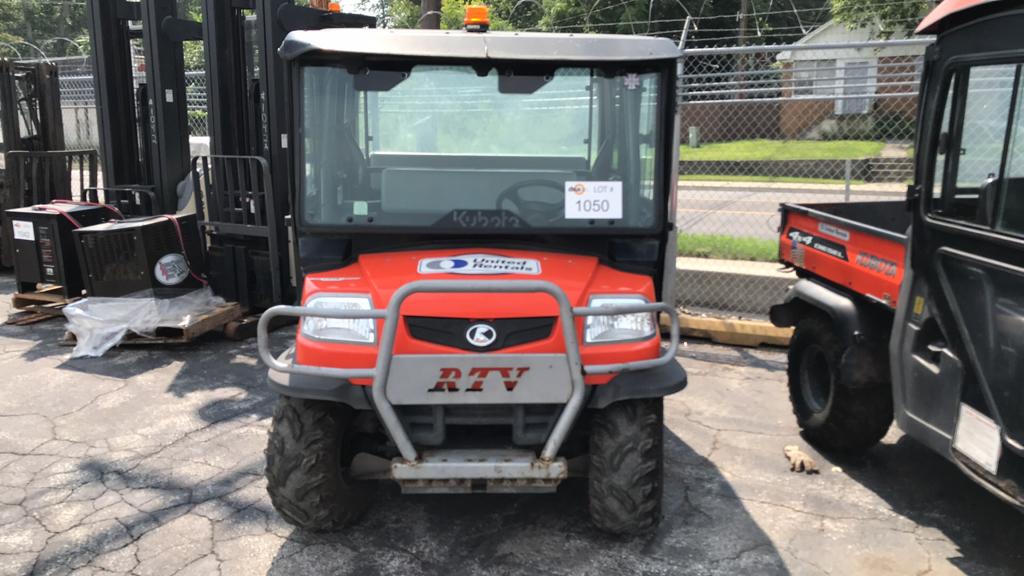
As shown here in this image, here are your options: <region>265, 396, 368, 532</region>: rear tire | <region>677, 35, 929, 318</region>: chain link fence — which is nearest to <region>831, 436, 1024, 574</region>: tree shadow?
<region>677, 35, 929, 318</region>: chain link fence

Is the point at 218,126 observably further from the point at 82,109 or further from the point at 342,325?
the point at 82,109

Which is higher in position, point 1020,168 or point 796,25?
point 796,25

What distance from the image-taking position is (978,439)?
10.5ft

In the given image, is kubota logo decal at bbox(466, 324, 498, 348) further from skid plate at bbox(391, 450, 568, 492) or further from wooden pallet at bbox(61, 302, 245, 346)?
wooden pallet at bbox(61, 302, 245, 346)

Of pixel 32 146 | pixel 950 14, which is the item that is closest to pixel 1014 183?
pixel 950 14

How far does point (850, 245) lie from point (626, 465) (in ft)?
6.11

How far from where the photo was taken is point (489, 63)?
3.43 m

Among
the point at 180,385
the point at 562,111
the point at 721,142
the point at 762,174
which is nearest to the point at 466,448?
the point at 562,111

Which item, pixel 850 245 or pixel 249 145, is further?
pixel 249 145

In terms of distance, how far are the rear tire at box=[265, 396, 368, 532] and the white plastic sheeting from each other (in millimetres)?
3411

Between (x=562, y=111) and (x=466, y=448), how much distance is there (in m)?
1.53

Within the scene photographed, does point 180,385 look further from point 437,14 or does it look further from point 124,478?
point 437,14

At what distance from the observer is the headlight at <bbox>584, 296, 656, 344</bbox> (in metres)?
3.26

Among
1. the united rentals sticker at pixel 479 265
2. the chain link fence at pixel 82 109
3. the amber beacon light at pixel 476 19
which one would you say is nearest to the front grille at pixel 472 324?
the united rentals sticker at pixel 479 265
